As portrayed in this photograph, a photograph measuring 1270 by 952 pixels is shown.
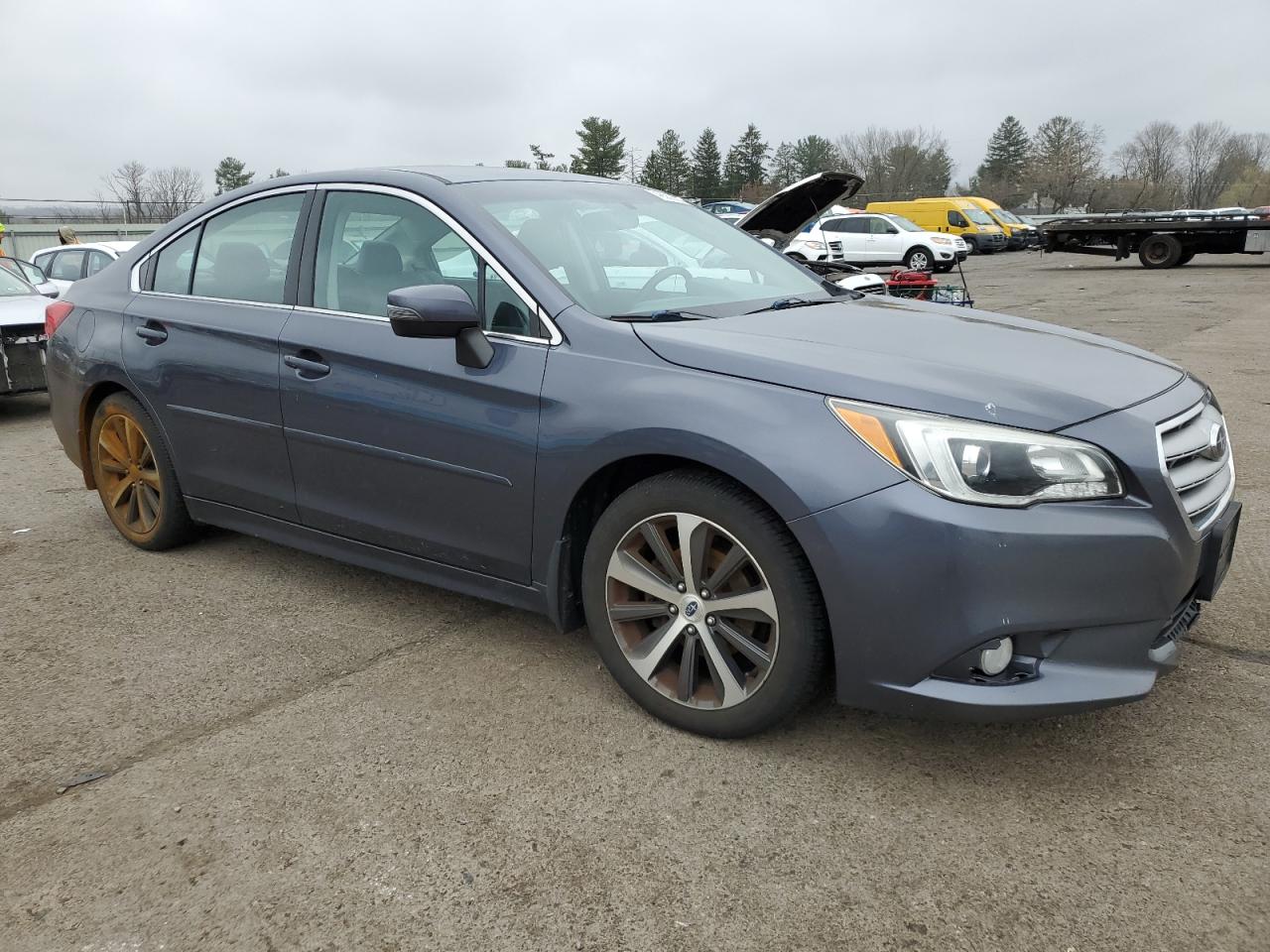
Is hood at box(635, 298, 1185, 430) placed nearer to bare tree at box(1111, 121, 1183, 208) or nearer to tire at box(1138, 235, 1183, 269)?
tire at box(1138, 235, 1183, 269)

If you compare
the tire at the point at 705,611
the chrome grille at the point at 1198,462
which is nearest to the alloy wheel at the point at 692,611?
the tire at the point at 705,611

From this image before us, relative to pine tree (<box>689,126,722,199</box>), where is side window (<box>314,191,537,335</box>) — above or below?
below

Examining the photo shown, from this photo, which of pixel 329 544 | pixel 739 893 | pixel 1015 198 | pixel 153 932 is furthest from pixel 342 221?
pixel 1015 198

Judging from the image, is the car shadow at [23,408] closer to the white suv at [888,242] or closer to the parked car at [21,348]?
the parked car at [21,348]

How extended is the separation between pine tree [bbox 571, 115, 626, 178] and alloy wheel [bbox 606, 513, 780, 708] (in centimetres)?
8993

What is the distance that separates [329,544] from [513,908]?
1870mm

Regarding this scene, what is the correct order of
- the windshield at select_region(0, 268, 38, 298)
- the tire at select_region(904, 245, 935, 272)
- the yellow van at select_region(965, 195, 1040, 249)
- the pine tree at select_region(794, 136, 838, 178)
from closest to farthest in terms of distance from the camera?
→ the windshield at select_region(0, 268, 38, 298) → the tire at select_region(904, 245, 935, 272) → the yellow van at select_region(965, 195, 1040, 249) → the pine tree at select_region(794, 136, 838, 178)

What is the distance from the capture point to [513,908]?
7.47 ft

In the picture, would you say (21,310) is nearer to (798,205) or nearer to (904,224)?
(798,205)

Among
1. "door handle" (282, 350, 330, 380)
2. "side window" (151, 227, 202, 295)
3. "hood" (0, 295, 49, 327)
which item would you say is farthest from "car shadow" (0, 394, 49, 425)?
"door handle" (282, 350, 330, 380)

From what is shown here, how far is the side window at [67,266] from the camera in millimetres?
12836

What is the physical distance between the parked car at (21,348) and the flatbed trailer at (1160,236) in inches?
914

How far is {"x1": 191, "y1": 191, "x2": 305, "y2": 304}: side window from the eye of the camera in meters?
3.90

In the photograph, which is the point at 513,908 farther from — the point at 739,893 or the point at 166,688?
the point at 166,688
